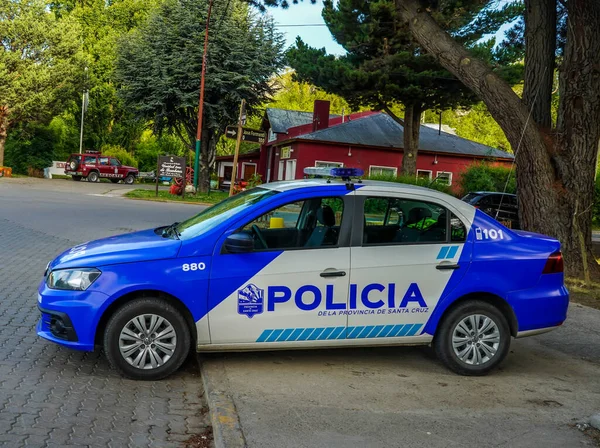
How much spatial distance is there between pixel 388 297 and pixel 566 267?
687cm

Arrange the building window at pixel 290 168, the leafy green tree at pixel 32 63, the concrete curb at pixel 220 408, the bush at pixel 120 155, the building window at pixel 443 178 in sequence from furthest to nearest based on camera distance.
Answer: the bush at pixel 120 155, the leafy green tree at pixel 32 63, the building window at pixel 290 168, the building window at pixel 443 178, the concrete curb at pixel 220 408

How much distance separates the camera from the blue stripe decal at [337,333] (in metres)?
5.59

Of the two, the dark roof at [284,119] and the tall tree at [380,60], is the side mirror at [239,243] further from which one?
the dark roof at [284,119]

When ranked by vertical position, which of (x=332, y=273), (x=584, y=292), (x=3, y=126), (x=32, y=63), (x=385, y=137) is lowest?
(x=584, y=292)

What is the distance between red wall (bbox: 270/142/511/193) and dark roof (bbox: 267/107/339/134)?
9290mm

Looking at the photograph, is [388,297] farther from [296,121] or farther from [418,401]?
[296,121]

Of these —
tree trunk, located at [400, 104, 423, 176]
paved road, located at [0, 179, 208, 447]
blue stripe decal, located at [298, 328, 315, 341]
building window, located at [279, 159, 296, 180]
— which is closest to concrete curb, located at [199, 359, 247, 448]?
paved road, located at [0, 179, 208, 447]

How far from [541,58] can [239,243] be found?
8.69m

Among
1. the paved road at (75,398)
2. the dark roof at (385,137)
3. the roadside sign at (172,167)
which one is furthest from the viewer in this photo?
the dark roof at (385,137)

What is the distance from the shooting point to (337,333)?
5.72 m

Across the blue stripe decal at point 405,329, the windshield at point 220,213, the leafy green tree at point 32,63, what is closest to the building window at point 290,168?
the leafy green tree at point 32,63

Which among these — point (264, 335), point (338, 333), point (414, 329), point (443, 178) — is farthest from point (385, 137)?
point (264, 335)

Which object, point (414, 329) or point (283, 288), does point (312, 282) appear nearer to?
point (283, 288)

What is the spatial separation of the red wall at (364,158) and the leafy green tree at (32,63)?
18.7m
